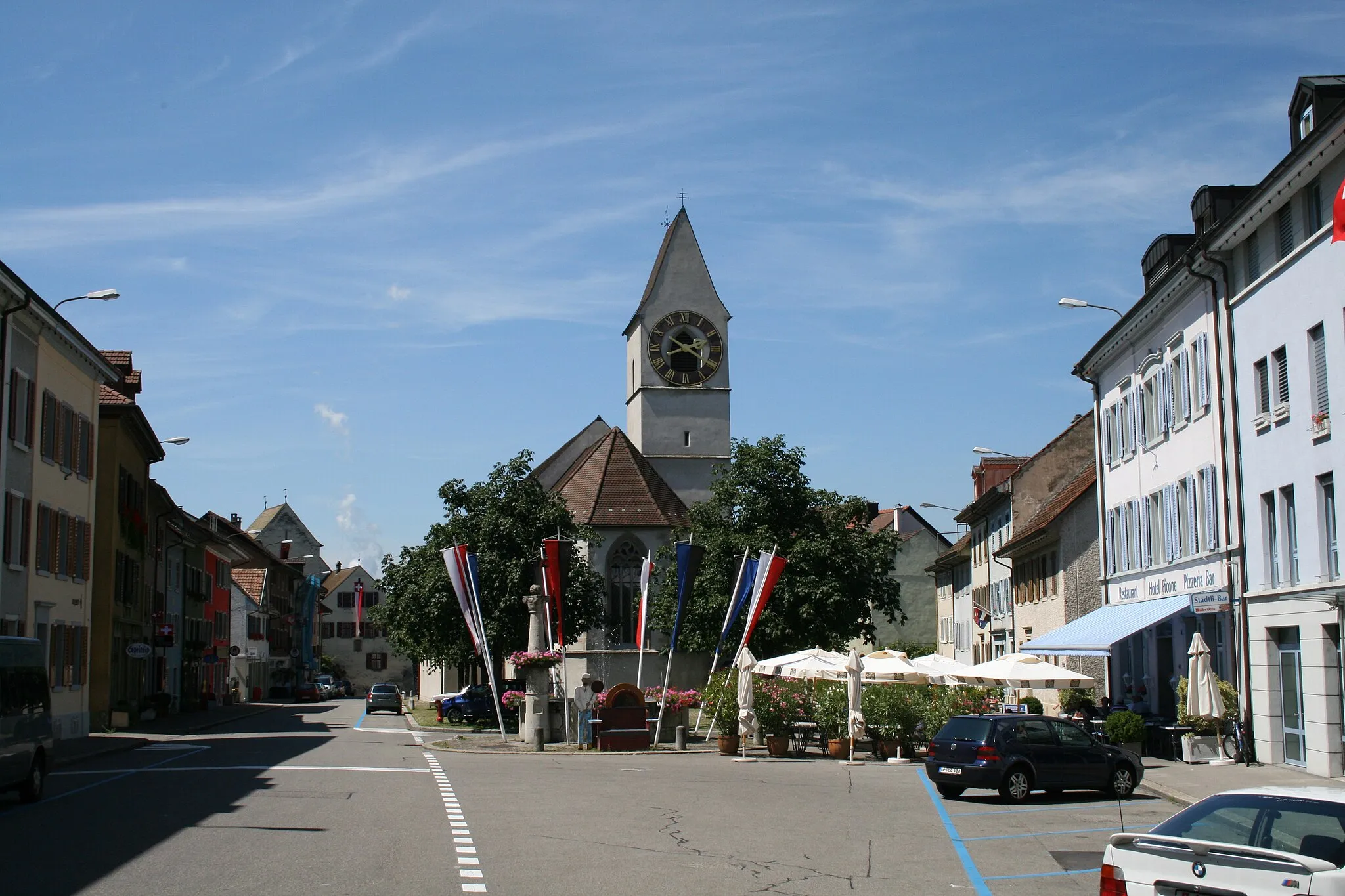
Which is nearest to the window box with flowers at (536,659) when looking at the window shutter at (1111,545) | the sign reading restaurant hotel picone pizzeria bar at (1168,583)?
the sign reading restaurant hotel picone pizzeria bar at (1168,583)

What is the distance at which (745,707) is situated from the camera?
30.8 meters

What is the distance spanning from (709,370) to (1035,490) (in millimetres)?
18676

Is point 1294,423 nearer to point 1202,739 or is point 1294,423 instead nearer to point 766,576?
point 1202,739

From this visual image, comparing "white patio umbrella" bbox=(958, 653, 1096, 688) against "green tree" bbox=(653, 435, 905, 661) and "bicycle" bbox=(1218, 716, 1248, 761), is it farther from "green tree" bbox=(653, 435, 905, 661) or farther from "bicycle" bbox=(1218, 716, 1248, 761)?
"green tree" bbox=(653, 435, 905, 661)

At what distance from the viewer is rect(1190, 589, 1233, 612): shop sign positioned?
2675cm

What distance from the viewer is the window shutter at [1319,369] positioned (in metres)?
22.9

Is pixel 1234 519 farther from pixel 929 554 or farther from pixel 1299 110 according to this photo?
pixel 929 554

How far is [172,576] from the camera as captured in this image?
58375 millimetres

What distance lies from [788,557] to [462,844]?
34425 millimetres

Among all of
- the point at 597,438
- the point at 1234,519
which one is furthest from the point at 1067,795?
the point at 597,438

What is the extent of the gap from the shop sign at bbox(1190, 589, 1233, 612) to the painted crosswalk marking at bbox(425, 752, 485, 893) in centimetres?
1451

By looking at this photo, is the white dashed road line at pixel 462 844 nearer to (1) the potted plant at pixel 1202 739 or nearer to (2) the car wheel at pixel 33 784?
(2) the car wheel at pixel 33 784

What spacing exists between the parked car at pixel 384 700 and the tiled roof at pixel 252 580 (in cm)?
2875

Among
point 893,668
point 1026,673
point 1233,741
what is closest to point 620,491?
point 893,668
